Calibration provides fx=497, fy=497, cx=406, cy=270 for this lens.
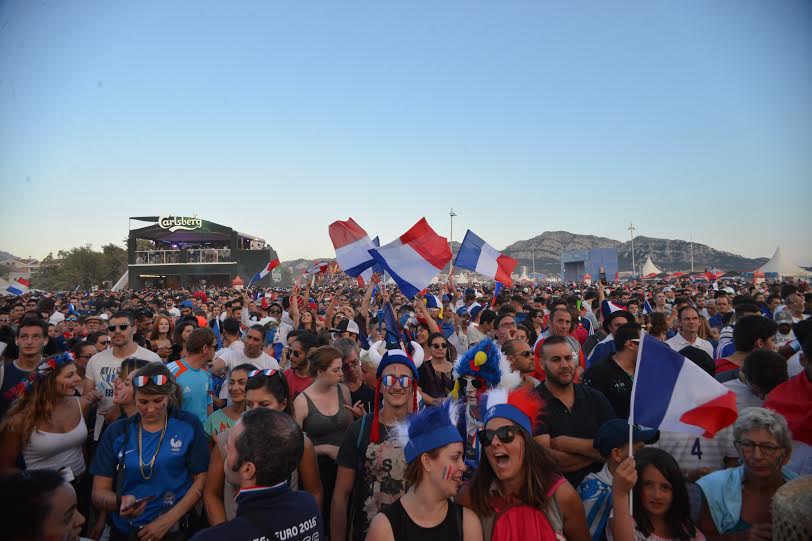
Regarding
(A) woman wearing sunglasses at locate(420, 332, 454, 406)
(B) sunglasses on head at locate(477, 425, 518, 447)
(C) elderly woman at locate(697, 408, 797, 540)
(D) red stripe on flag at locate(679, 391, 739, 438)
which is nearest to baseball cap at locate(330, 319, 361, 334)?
(A) woman wearing sunglasses at locate(420, 332, 454, 406)

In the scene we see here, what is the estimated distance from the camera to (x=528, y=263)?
534ft

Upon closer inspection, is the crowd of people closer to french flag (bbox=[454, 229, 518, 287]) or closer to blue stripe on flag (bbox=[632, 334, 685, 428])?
blue stripe on flag (bbox=[632, 334, 685, 428])

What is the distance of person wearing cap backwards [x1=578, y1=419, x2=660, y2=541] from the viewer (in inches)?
111

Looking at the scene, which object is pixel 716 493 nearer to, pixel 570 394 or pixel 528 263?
pixel 570 394

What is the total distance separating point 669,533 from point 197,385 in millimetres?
4088

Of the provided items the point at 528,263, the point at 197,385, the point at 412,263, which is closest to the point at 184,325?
the point at 197,385

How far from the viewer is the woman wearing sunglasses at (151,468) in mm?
3223

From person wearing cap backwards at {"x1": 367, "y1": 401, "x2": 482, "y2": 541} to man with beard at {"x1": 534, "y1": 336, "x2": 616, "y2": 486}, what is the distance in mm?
1044

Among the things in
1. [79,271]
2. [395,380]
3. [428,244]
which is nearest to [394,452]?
[395,380]

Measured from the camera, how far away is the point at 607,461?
9.63 ft

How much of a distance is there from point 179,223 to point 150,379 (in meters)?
60.9

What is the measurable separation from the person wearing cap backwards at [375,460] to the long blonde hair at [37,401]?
7.50 ft

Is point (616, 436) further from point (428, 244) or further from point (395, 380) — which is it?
point (428, 244)

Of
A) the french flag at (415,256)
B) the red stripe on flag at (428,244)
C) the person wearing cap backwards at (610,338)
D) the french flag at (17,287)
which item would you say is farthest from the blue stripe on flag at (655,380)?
the french flag at (17,287)
